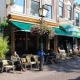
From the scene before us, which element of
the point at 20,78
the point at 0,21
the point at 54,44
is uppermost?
the point at 0,21

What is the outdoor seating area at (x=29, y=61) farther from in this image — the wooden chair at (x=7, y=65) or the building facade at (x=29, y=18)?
the building facade at (x=29, y=18)

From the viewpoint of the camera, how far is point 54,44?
26297mm

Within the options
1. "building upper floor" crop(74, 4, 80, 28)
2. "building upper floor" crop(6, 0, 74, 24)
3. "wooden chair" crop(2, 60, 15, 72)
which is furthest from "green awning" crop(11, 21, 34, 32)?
"building upper floor" crop(74, 4, 80, 28)

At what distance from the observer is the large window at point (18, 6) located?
21078 mm

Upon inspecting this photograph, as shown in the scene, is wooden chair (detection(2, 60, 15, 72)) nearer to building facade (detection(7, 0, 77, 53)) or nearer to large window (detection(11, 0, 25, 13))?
building facade (detection(7, 0, 77, 53))

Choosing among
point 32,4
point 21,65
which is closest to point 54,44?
point 32,4

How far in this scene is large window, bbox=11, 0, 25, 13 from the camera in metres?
21.1

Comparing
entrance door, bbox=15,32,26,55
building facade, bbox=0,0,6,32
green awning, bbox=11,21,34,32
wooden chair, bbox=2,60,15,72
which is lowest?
wooden chair, bbox=2,60,15,72

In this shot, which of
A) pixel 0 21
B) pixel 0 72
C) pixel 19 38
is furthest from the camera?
pixel 19 38

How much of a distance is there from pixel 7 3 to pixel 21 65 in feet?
19.0

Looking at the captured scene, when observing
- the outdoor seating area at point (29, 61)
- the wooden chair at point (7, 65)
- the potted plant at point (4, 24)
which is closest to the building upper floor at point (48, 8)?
the potted plant at point (4, 24)

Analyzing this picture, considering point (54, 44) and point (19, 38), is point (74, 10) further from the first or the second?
point (19, 38)

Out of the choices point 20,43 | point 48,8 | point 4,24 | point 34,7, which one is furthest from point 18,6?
point 48,8

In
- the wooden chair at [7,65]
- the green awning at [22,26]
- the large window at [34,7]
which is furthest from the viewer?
the large window at [34,7]
